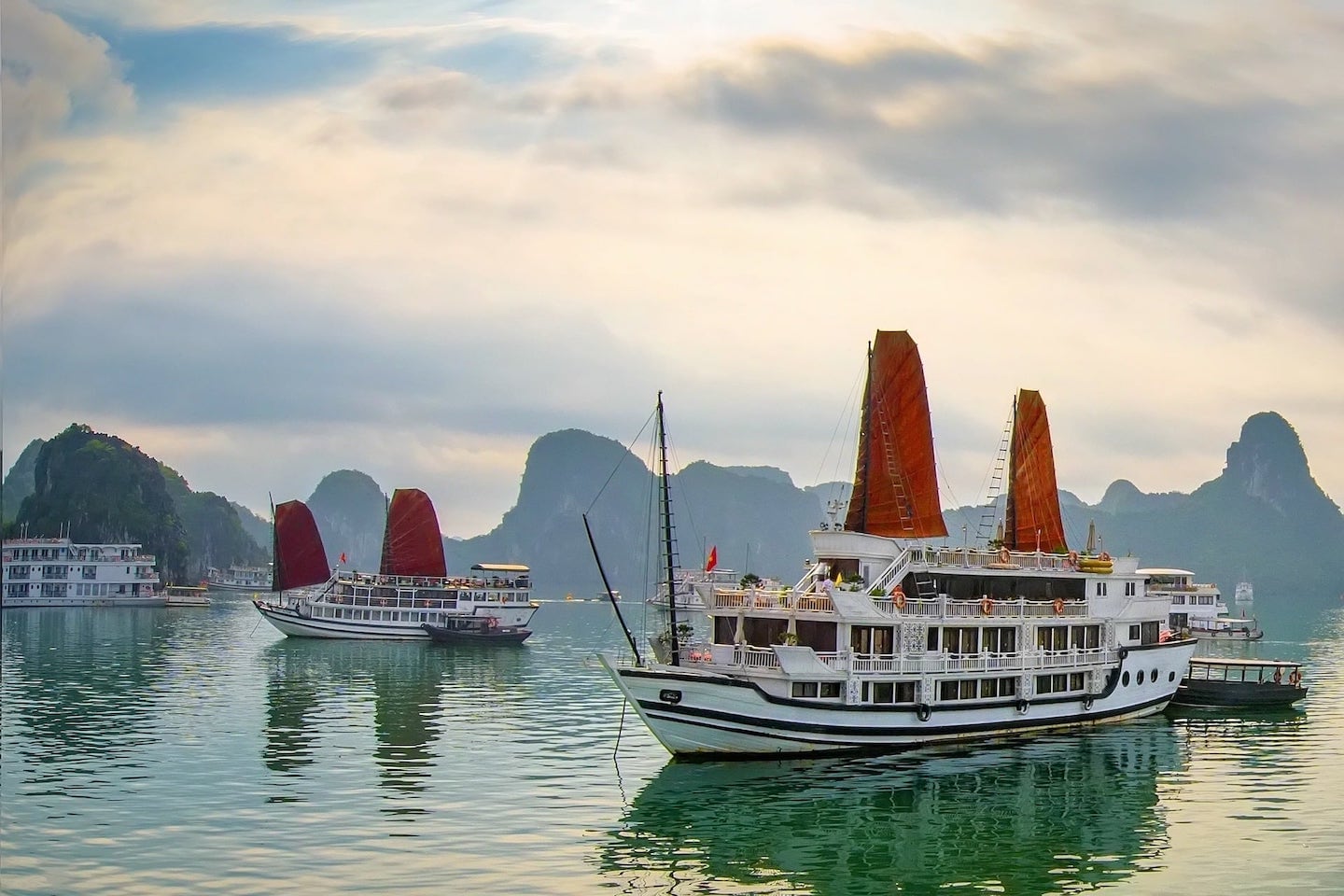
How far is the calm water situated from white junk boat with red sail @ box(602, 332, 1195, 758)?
1136mm

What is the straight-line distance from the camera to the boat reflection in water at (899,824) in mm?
24094

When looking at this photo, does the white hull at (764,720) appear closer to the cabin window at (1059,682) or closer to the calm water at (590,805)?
the calm water at (590,805)

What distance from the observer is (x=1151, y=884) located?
23.8 metres

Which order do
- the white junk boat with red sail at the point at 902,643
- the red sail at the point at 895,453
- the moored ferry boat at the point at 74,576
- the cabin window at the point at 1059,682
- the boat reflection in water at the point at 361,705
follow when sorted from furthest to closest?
the moored ferry boat at the point at 74,576 → the red sail at the point at 895,453 → the cabin window at the point at 1059,682 → the white junk boat with red sail at the point at 902,643 → the boat reflection in water at the point at 361,705

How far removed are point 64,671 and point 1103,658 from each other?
4377cm

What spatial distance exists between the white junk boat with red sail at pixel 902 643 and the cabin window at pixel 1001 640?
6cm

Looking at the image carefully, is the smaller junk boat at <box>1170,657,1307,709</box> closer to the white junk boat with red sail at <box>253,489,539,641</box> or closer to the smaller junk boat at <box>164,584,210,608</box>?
the white junk boat with red sail at <box>253,489,539,641</box>

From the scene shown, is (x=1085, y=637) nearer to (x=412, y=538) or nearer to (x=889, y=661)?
(x=889, y=661)

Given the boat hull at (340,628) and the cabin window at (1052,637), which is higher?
the cabin window at (1052,637)

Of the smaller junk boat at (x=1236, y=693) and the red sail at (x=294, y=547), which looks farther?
the red sail at (x=294, y=547)

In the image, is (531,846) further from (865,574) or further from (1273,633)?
(1273,633)

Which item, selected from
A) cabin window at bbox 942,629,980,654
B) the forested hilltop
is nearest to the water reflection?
cabin window at bbox 942,629,980,654

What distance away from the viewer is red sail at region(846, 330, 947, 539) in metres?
42.4

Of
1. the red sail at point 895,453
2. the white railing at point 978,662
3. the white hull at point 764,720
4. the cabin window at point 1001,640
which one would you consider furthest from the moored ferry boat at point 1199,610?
the white hull at point 764,720
